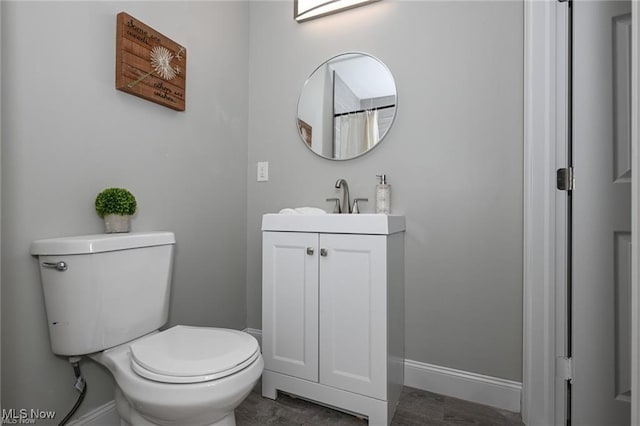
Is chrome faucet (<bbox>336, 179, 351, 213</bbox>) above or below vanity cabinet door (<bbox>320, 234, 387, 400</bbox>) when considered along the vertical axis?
above

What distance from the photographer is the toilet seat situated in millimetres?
958

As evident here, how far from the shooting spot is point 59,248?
107cm

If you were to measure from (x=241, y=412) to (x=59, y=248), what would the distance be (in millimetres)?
979

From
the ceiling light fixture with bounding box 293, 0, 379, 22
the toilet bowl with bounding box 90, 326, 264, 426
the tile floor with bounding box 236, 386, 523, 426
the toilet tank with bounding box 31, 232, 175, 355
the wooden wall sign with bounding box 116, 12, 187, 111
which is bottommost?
the tile floor with bounding box 236, 386, 523, 426

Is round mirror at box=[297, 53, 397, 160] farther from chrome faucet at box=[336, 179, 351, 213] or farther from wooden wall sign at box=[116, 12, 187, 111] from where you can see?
wooden wall sign at box=[116, 12, 187, 111]

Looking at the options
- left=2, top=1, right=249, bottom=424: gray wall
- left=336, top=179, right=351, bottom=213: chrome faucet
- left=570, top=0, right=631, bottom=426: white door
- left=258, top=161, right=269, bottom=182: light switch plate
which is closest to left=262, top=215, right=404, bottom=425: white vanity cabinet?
left=336, top=179, right=351, bottom=213: chrome faucet

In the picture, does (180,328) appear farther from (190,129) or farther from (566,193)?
(566,193)

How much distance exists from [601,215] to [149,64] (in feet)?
5.99

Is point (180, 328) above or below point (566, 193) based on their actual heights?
below

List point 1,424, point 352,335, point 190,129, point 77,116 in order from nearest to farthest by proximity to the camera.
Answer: point 1,424, point 77,116, point 352,335, point 190,129

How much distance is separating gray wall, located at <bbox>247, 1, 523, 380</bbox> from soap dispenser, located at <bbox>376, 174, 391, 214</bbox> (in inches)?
2.6

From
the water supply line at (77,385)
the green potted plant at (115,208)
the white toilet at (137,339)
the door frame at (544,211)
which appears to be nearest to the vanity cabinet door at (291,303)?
the white toilet at (137,339)

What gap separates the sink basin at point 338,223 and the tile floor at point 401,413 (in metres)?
0.79

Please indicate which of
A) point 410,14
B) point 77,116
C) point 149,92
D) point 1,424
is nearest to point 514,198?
point 410,14
